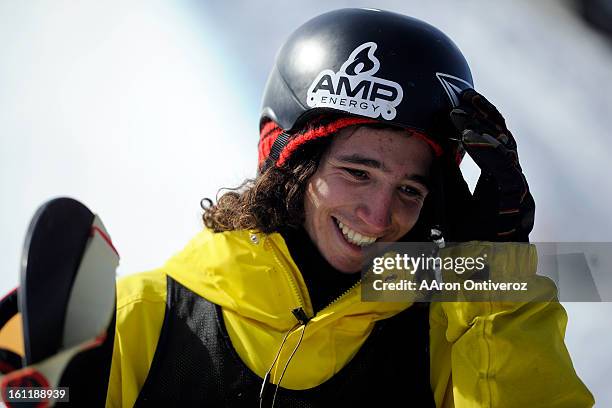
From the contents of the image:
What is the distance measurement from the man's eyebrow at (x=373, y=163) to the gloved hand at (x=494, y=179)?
22cm

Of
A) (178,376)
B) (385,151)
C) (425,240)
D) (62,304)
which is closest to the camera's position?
(62,304)

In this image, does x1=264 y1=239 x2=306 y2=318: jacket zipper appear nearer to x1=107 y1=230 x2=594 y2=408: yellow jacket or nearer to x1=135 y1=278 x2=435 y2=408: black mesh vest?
x1=107 y1=230 x2=594 y2=408: yellow jacket

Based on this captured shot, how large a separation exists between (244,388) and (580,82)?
12.4ft

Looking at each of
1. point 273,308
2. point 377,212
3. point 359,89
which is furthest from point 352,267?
point 359,89

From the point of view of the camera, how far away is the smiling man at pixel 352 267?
7.93ft

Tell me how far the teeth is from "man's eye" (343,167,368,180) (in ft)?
0.67

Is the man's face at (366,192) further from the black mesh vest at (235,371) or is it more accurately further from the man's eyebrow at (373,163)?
the black mesh vest at (235,371)

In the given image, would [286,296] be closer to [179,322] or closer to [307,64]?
[179,322]

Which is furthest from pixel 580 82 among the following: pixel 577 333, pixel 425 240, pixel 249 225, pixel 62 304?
pixel 62 304

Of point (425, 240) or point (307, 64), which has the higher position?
point (307, 64)

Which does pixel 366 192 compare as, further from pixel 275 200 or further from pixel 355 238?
pixel 275 200

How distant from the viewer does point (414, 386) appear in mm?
2572

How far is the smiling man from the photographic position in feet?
7.93

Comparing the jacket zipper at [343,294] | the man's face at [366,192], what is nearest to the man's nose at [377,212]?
the man's face at [366,192]
